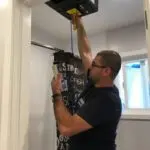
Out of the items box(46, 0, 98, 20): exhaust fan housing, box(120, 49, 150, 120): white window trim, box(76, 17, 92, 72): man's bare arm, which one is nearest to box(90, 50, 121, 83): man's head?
box(76, 17, 92, 72): man's bare arm

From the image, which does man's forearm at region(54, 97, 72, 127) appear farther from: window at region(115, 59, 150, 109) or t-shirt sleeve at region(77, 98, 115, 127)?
window at region(115, 59, 150, 109)

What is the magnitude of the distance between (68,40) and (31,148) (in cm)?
160

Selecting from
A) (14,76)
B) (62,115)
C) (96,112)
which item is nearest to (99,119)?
(96,112)

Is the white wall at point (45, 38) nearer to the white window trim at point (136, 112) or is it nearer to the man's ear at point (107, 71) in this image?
the white window trim at point (136, 112)

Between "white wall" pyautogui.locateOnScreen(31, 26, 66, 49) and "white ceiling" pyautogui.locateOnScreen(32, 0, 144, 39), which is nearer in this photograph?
"white ceiling" pyautogui.locateOnScreen(32, 0, 144, 39)

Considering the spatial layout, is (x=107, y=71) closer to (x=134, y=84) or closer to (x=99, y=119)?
(x=99, y=119)

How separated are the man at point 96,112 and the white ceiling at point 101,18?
1.10m

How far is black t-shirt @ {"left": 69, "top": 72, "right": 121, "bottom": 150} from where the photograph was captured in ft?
3.86

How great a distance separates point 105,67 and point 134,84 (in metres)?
1.73

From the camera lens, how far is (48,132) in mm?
2879

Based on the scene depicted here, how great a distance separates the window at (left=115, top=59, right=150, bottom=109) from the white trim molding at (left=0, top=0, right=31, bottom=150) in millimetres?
1941

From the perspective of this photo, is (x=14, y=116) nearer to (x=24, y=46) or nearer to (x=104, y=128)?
(x=24, y=46)

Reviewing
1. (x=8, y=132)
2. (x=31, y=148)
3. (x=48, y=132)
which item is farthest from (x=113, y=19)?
(x=8, y=132)

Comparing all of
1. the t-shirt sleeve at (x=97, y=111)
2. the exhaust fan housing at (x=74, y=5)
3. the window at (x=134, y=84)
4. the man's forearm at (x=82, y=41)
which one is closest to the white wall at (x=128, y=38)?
the window at (x=134, y=84)
